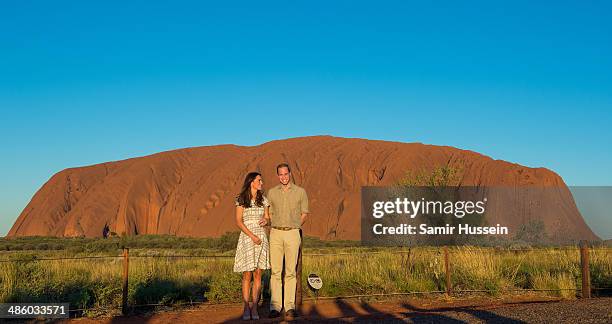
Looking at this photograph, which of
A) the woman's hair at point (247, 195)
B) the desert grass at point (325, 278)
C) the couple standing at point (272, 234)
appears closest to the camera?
the woman's hair at point (247, 195)

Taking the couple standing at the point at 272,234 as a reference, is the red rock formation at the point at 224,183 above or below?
above

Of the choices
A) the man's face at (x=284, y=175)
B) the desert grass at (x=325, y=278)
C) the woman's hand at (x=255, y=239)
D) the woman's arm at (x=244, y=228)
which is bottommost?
the desert grass at (x=325, y=278)

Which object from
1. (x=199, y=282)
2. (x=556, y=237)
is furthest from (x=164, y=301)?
(x=556, y=237)

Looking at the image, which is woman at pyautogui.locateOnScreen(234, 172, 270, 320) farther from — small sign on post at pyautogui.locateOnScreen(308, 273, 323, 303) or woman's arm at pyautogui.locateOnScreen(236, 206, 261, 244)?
small sign on post at pyautogui.locateOnScreen(308, 273, 323, 303)

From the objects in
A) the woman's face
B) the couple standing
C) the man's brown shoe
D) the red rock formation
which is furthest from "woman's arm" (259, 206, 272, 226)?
the red rock formation

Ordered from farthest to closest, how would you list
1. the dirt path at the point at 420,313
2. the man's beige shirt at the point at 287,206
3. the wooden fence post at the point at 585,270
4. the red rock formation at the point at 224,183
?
1. the red rock formation at the point at 224,183
2. the wooden fence post at the point at 585,270
3. the man's beige shirt at the point at 287,206
4. the dirt path at the point at 420,313

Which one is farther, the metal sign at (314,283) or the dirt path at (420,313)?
the metal sign at (314,283)

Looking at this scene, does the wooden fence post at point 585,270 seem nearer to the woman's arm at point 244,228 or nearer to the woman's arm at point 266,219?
the woman's arm at point 266,219

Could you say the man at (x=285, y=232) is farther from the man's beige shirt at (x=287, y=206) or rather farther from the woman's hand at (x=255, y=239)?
the woman's hand at (x=255, y=239)

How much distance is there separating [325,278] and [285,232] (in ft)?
12.6

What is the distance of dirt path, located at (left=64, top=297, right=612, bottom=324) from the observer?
722 centimetres

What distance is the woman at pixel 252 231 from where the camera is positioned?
25.4ft

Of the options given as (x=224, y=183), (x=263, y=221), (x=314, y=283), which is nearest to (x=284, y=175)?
(x=263, y=221)

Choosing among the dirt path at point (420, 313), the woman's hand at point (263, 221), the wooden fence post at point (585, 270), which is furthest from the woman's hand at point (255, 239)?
the wooden fence post at point (585, 270)
